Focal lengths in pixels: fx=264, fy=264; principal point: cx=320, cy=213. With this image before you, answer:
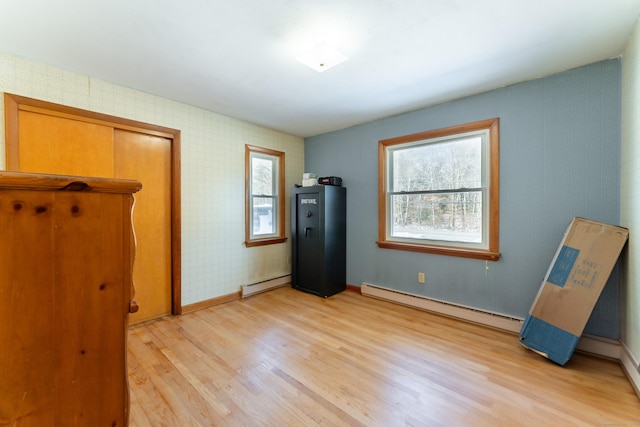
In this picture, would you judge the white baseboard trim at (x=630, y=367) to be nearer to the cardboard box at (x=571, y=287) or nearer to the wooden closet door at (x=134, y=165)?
the cardboard box at (x=571, y=287)

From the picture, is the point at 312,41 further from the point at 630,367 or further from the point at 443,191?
the point at 630,367

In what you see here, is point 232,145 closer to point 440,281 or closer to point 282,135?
point 282,135

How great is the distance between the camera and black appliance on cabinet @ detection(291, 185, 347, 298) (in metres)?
3.65

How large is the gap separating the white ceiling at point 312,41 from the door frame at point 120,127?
358 mm

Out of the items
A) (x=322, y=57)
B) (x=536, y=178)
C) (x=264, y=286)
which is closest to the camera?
(x=322, y=57)

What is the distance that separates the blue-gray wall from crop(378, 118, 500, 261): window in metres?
0.10

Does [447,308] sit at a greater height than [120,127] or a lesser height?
lesser

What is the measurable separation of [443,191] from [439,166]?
314 millimetres

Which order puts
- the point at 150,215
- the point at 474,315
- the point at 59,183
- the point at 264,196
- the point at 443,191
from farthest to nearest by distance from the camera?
the point at 264,196 < the point at 443,191 < the point at 150,215 < the point at 474,315 < the point at 59,183

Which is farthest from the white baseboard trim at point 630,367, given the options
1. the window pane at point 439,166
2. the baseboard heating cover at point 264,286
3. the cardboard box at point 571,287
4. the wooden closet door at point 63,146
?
the wooden closet door at point 63,146

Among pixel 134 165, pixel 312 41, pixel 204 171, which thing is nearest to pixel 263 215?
pixel 204 171

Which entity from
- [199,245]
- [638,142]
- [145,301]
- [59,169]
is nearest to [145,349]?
[145,301]

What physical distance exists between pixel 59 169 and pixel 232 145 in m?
1.75

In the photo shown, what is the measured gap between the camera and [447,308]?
296cm
